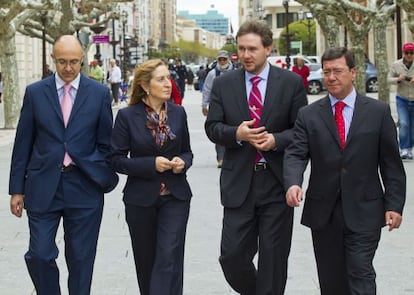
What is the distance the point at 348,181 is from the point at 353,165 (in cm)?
9

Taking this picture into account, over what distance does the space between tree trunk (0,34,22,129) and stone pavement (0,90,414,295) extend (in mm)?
13079

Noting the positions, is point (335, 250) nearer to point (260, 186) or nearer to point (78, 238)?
point (260, 186)

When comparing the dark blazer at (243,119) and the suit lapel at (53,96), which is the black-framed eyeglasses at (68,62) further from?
the dark blazer at (243,119)

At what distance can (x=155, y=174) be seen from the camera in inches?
225

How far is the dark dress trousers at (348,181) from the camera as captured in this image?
5395mm

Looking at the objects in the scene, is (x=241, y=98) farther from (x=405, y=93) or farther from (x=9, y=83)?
(x=9, y=83)

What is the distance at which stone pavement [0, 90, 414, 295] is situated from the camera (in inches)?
277

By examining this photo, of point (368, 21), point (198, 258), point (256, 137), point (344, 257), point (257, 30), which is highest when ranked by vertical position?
point (368, 21)

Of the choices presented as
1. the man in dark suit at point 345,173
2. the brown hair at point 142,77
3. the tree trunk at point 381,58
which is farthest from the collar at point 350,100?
the tree trunk at point 381,58

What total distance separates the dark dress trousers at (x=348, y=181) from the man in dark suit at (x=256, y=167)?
272 mm

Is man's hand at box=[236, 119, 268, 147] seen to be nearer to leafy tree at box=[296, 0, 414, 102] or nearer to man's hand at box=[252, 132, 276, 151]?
man's hand at box=[252, 132, 276, 151]

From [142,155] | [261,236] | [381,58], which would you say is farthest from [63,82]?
[381,58]

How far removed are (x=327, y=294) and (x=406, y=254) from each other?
2674 millimetres

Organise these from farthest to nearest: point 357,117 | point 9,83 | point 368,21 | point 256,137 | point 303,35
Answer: point 303,35 < point 368,21 < point 9,83 < point 256,137 < point 357,117
